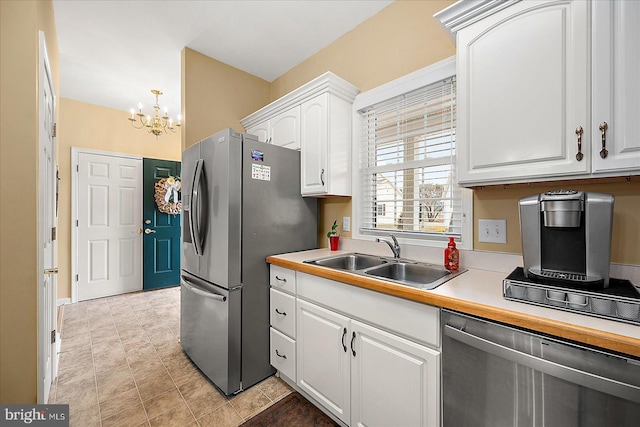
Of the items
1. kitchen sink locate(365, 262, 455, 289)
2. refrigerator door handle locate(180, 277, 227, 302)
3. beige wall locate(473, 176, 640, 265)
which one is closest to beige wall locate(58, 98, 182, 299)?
refrigerator door handle locate(180, 277, 227, 302)

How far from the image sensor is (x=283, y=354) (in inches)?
74.8

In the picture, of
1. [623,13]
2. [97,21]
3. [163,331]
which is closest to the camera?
[623,13]

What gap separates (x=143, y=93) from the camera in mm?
3668

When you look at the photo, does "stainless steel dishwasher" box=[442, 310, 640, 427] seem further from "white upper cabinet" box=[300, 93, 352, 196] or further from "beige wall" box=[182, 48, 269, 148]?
"beige wall" box=[182, 48, 269, 148]

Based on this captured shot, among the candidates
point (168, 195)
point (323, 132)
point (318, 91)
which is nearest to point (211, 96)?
point (318, 91)

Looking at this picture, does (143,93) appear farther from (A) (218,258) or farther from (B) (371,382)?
(B) (371,382)

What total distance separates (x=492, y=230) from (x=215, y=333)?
1.92 meters

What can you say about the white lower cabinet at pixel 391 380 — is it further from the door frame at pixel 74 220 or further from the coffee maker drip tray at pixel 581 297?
the door frame at pixel 74 220

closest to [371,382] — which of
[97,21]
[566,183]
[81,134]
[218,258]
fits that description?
[218,258]

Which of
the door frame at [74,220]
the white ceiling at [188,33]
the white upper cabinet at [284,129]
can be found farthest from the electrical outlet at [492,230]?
the door frame at [74,220]

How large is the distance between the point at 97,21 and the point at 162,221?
2.83 m

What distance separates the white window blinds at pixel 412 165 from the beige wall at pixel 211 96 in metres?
1.54

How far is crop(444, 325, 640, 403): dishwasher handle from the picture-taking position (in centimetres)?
74
